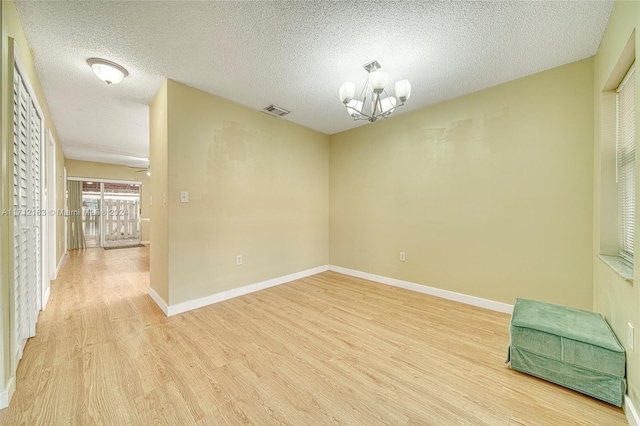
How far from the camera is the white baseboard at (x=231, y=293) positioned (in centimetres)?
271

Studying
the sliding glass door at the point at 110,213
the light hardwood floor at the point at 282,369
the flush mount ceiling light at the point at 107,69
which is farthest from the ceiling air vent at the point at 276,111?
the sliding glass door at the point at 110,213

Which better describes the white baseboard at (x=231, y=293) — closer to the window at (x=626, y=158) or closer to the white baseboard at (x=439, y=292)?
the white baseboard at (x=439, y=292)

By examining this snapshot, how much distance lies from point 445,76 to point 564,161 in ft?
4.65

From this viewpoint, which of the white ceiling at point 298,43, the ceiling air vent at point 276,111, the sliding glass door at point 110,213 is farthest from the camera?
the sliding glass door at point 110,213

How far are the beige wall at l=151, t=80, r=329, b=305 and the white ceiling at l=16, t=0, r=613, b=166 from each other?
394 millimetres

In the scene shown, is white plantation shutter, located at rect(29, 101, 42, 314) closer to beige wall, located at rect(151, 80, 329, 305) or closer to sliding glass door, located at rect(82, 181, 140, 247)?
beige wall, located at rect(151, 80, 329, 305)

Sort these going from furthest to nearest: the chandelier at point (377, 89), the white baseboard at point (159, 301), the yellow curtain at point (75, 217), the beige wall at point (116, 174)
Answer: the yellow curtain at point (75, 217) → the beige wall at point (116, 174) → the white baseboard at point (159, 301) → the chandelier at point (377, 89)

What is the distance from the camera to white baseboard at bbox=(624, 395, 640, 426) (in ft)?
4.14

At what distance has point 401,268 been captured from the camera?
3582 mm

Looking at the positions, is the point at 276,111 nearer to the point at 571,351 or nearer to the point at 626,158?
the point at 626,158

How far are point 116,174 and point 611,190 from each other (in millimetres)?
9970

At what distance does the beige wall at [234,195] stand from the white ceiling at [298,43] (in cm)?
39

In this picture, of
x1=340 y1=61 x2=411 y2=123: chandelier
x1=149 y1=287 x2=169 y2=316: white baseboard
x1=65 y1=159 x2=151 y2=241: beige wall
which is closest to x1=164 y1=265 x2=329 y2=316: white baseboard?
x1=149 y1=287 x2=169 y2=316: white baseboard

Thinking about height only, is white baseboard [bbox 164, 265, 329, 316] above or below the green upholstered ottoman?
below
